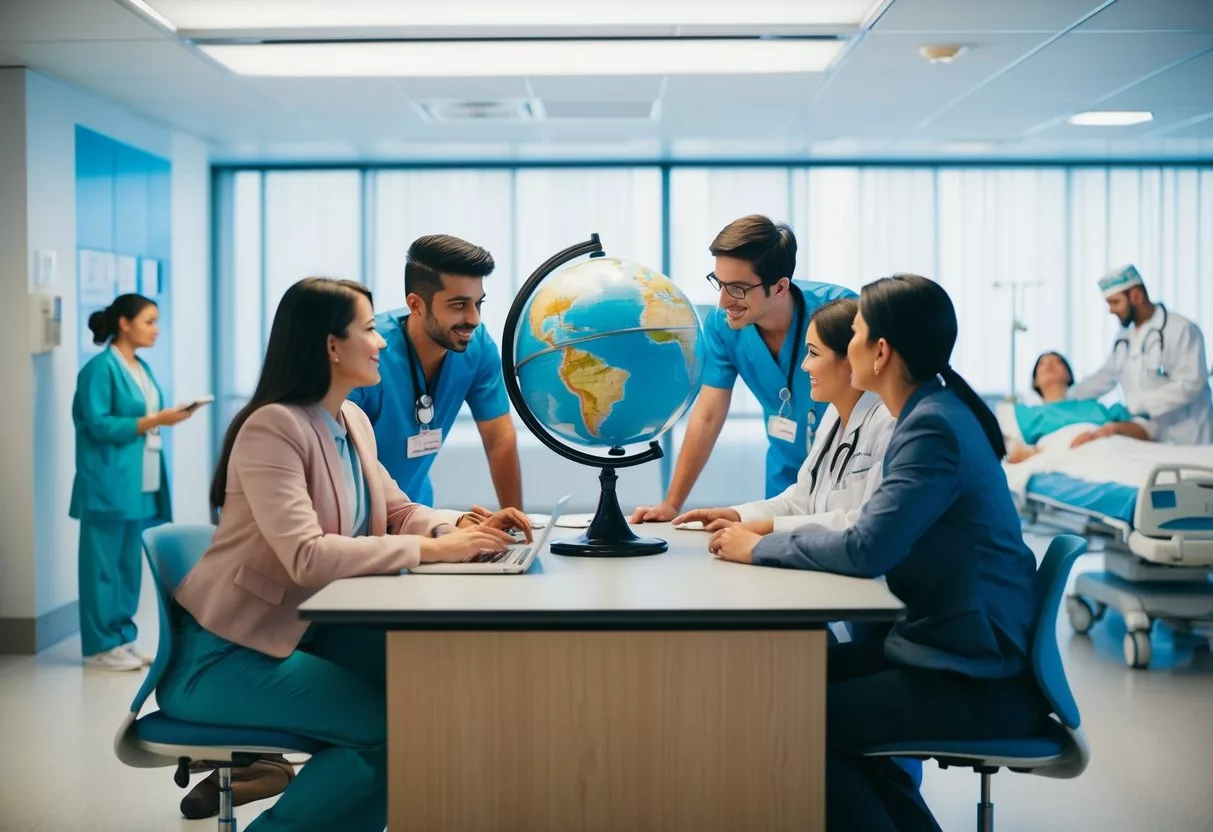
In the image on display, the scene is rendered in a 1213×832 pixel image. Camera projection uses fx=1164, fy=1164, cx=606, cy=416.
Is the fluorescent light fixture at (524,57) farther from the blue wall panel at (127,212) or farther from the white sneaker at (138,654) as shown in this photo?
the white sneaker at (138,654)

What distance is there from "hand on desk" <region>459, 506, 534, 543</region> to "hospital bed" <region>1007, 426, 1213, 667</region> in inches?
118

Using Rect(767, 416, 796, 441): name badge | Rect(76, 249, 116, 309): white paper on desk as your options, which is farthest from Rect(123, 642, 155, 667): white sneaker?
Rect(767, 416, 796, 441): name badge

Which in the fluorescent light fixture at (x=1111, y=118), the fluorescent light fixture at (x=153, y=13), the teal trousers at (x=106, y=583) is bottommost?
the teal trousers at (x=106, y=583)

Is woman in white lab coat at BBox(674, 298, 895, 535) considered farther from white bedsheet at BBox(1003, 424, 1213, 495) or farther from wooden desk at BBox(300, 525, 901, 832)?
white bedsheet at BBox(1003, 424, 1213, 495)

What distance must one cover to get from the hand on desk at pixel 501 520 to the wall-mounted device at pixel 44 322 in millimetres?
3234

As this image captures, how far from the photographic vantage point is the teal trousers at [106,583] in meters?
4.74

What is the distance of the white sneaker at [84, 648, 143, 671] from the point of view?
4695 mm

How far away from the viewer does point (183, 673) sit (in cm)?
219

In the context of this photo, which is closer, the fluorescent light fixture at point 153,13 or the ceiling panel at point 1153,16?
the fluorescent light fixture at point 153,13

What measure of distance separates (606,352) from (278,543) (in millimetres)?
722

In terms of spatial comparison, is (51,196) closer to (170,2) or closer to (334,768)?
(170,2)

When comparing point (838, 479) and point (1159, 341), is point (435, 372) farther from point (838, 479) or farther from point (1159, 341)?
point (1159, 341)

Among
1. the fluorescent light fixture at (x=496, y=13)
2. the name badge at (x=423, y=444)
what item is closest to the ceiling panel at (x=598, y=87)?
the fluorescent light fixture at (x=496, y=13)

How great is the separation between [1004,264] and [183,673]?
7138mm
